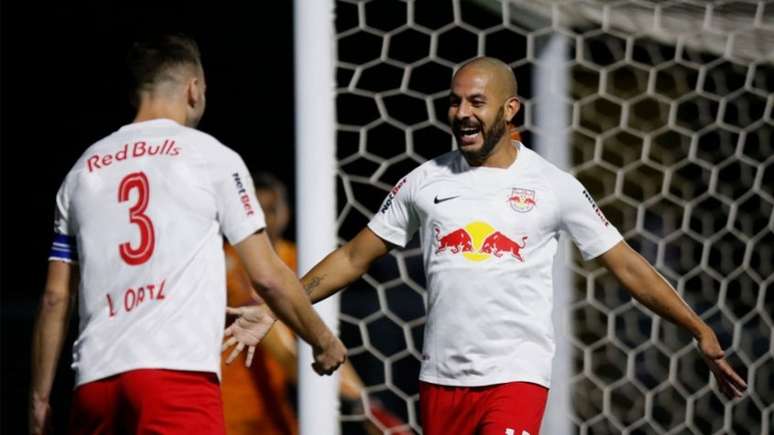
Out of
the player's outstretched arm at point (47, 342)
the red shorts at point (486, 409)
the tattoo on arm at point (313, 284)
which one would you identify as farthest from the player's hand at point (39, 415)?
the red shorts at point (486, 409)

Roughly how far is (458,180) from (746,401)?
15.2 feet

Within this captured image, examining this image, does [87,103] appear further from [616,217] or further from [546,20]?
[546,20]

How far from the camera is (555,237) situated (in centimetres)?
384

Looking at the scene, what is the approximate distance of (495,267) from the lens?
371 centimetres

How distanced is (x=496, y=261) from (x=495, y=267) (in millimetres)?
17

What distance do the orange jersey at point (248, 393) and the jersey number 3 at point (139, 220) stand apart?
1.81 m

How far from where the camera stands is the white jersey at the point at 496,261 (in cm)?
371

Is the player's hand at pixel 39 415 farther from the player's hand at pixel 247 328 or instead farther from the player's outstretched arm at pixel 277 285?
the player's outstretched arm at pixel 277 285

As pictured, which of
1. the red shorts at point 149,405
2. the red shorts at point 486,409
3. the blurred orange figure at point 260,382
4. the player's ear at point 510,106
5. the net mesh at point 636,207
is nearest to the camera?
the red shorts at point 149,405

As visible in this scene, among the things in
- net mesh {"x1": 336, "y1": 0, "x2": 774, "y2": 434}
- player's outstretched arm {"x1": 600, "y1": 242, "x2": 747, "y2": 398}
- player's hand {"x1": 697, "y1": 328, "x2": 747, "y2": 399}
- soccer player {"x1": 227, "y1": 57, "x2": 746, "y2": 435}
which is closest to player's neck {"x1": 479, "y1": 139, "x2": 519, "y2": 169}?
soccer player {"x1": 227, "y1": 57, "x2": 746, "y2": 435}

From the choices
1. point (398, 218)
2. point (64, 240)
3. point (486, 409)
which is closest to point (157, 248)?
point (64, 240)

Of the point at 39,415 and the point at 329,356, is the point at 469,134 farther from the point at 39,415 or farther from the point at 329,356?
the point at 39,415

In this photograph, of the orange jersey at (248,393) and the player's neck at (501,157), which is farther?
the orange jersey at (248,393)

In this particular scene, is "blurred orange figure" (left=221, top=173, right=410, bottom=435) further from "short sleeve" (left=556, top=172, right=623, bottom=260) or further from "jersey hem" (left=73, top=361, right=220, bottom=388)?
"jersey hem" (left=73, top=361, right=220, bottom=388)
